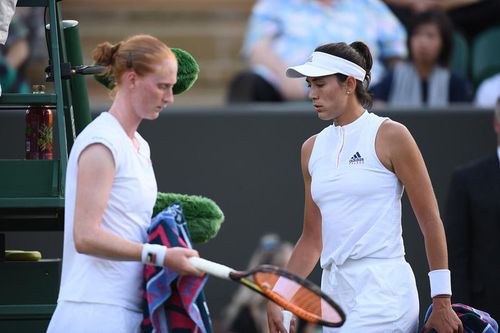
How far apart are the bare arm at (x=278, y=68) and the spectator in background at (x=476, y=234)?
2.47 m

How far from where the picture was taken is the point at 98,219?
3529 mm

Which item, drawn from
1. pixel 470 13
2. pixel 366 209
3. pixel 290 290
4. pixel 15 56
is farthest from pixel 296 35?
pixel 290 290

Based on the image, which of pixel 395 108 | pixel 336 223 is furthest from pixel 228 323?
pixel 336 223

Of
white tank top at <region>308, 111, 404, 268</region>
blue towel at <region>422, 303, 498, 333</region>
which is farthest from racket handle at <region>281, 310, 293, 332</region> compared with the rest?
blue towel at <region>422, 303, 498, 333</region>

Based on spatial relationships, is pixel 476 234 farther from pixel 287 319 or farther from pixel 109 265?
pixel 109 265

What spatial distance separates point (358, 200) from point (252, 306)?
11.7ft

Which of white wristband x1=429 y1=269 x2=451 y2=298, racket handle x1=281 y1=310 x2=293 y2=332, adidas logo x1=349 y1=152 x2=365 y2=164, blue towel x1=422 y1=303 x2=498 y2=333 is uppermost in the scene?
adidas logo x1=349 y1=152 x2=365 y2=164

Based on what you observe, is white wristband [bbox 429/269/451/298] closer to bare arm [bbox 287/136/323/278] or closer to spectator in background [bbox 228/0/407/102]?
bare arm [bbox 287/136/323/278]

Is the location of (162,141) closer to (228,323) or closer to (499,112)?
(228,323)

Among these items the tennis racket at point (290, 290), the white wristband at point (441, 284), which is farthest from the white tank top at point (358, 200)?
the tennis racket at point (290, 290)

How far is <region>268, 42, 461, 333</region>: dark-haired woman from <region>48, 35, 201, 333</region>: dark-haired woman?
93 cm

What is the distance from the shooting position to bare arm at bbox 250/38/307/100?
8938 mm

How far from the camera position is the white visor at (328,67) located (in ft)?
14.6

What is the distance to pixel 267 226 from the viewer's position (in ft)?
26.3
